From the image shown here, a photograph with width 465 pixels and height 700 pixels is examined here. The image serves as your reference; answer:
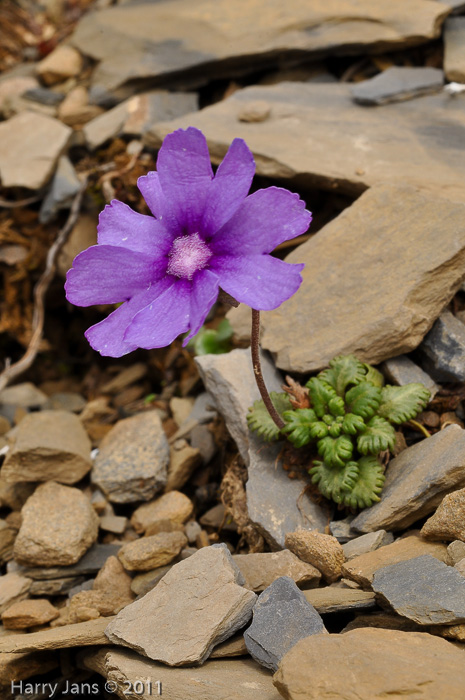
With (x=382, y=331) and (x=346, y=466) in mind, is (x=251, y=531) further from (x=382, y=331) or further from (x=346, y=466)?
(x=382, y=331)

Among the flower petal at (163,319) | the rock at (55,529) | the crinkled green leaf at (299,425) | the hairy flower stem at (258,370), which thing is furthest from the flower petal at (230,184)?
the rock at (55,529)

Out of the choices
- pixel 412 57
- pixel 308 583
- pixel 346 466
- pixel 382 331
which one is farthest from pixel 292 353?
pixel 412 57

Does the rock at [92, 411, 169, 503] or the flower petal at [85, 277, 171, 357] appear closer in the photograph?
the flower petal at [85, 277, 171, 357]

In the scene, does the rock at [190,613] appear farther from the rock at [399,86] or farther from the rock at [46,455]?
the rock at [399,86]

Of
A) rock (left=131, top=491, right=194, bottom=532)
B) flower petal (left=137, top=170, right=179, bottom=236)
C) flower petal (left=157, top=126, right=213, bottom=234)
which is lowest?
rock (left=131, top=491, right=194, bottom=532)

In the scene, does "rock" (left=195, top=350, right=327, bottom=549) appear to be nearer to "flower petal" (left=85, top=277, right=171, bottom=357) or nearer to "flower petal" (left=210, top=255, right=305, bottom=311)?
"flower petal" (left=85, top=277, right=171, bottom=357)

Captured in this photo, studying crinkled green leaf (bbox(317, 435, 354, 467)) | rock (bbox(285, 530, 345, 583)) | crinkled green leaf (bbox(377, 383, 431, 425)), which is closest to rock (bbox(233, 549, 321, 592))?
rock (bbox(285, 530, 345, 583))
